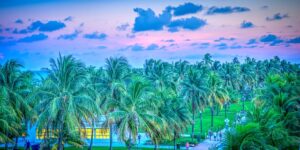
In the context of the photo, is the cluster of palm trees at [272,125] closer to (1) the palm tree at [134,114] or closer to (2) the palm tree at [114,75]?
(1) the palm tree at [134,114]

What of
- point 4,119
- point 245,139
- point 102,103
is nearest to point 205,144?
point 102,103

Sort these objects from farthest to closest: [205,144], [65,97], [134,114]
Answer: [205,144], [134,114], [65,97]

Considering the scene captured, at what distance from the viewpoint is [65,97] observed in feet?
111

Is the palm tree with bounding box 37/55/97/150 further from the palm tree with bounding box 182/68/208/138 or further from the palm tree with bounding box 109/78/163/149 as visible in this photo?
the palm tree with bounding box 182/68/208/138

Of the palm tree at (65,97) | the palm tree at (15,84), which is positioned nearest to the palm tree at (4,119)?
the palm tree at (15,84)

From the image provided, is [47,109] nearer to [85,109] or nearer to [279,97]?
[85,109]

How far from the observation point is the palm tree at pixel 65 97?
33312 mm

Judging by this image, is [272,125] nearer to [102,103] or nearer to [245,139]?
[245,139]

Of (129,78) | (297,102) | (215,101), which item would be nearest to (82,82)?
(129,78)

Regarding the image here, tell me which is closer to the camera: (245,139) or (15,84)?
(245,139)

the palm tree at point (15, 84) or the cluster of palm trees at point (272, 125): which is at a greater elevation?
the palm tree at point (15, 84)

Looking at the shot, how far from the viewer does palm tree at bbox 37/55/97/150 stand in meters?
33.3

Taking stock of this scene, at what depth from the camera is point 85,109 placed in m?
35.1

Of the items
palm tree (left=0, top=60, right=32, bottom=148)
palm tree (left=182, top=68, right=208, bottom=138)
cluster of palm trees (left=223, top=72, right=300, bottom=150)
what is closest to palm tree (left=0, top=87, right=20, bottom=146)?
palm tree (left=0, top=60, right=32, bottom=148)
